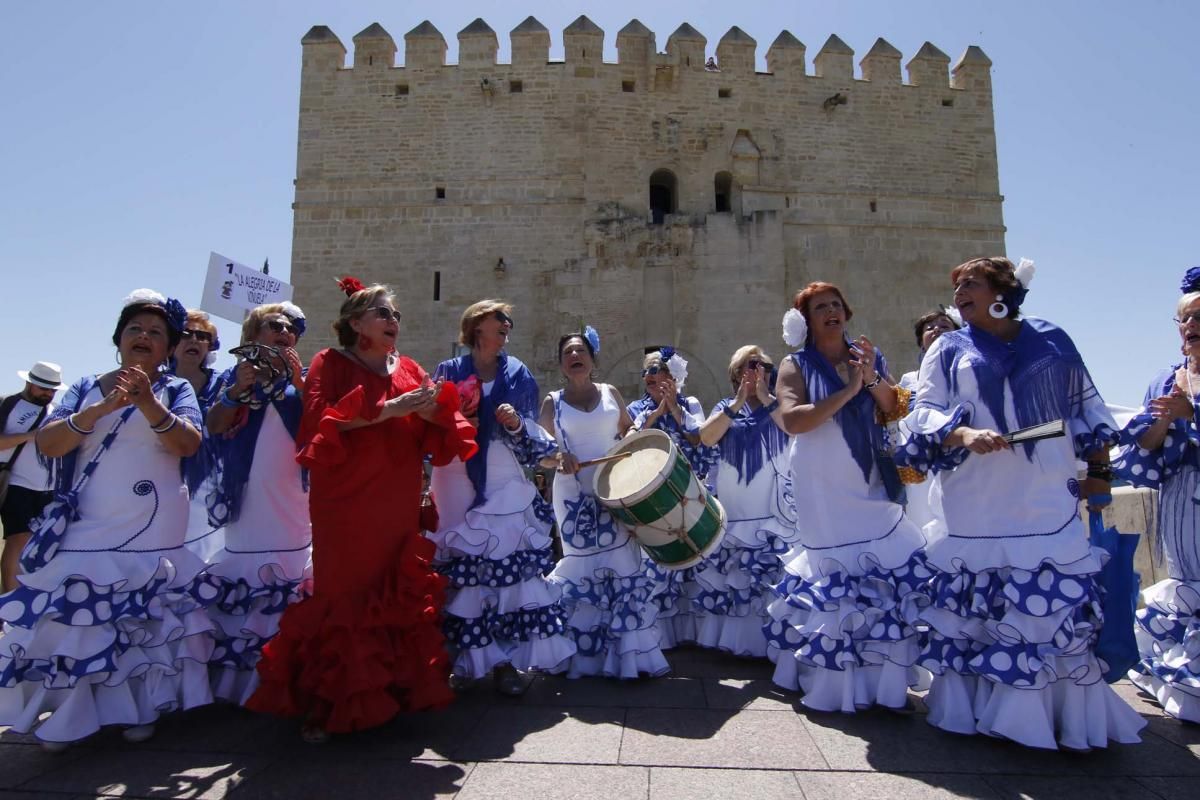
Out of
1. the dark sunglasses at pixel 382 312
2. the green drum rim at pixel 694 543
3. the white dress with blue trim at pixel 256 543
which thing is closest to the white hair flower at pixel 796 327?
the green drum rim at pixel 694 543

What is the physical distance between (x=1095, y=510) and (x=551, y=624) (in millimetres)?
2670

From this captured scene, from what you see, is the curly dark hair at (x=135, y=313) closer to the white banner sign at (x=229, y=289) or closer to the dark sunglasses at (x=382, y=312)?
the dark sunglasses at (x=382, y=312)

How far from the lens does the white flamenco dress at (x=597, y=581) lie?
4.06 m

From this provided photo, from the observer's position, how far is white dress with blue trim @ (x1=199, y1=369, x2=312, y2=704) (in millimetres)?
3471

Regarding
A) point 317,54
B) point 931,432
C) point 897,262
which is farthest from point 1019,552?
point 317,54

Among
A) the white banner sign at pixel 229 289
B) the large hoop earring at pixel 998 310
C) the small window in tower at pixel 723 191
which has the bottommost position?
the large hoop earring at pixel 998 310

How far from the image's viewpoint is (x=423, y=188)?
1861 cm

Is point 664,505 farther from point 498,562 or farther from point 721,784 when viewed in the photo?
point 721,784

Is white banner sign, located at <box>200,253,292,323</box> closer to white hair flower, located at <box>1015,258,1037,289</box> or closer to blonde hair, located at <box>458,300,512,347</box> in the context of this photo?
blonde hair, located at <box>458,300,512,347</box>

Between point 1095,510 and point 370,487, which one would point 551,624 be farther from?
point 1095,510

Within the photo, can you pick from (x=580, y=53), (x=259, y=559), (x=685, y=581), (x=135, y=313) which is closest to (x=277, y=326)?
(x=135, y=313)

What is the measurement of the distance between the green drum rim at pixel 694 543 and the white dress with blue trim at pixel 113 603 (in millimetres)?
2232

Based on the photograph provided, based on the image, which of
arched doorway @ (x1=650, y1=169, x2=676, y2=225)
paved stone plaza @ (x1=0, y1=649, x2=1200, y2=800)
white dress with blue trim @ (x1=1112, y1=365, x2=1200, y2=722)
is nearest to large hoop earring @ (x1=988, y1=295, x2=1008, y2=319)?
white dress with blue trim @ (x1=1112, y1=365, x2=1200, y2=722)

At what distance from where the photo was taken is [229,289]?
813 cm
